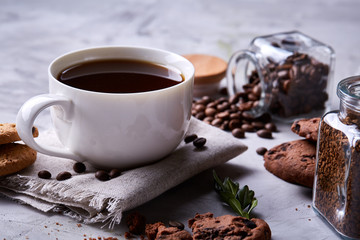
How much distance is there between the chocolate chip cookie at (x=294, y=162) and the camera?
1626mm

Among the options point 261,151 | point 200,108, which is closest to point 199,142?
point 261,151

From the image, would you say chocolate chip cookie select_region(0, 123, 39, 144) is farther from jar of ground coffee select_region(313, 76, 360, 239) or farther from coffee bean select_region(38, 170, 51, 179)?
jar of ground coffee select_region(313, 76, 360, 239)

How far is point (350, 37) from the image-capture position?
3.11m

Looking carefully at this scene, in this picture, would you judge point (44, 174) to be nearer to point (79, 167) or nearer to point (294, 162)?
point (79, 167)

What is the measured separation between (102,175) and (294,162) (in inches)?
22.6

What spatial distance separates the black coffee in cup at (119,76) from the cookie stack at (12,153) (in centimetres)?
21

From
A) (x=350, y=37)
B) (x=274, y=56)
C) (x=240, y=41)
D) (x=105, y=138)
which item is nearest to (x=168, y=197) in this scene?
(x=105, y=138)

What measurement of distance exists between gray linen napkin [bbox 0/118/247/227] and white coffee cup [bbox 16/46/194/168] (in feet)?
0.19

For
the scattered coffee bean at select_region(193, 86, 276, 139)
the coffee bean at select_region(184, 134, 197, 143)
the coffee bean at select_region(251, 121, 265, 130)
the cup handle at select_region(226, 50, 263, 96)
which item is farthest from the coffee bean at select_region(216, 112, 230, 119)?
the coffee bean at select_region(184, 134, 197, 143)

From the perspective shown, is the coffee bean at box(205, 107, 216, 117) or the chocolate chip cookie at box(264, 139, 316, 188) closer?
the chocolate chip cookie at box(264, 139, 316, 188)

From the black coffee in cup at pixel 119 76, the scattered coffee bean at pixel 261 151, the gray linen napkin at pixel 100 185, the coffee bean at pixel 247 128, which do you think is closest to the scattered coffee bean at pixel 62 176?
the gray linen napkin at pixel 100 185

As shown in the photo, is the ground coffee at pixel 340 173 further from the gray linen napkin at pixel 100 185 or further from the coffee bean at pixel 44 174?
the coffee bean at pixel 44 174

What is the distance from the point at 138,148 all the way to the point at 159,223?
9.6 inches

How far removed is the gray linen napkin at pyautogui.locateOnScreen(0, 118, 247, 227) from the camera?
4.90 feet
